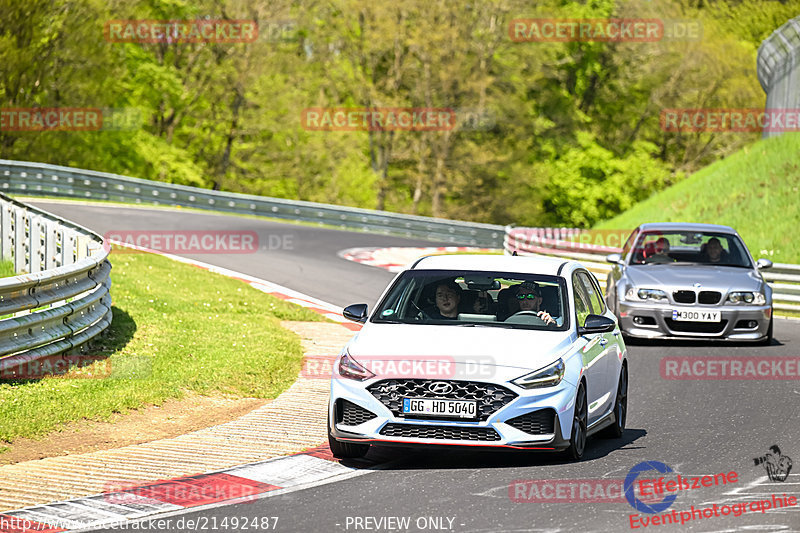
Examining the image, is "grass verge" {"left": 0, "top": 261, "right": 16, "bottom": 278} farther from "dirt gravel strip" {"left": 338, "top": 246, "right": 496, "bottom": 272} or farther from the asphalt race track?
"dirt gravel strip" {"left": 338, "top": 246, "right": 496, "bottom": 272}

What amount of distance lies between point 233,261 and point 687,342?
11.1 m

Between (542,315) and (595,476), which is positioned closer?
(595,476)

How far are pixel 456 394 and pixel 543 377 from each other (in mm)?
636

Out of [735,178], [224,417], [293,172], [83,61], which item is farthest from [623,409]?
[293,172]

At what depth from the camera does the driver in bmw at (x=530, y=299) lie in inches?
376

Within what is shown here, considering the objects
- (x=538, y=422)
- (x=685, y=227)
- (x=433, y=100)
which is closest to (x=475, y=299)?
(x=538, y=422)

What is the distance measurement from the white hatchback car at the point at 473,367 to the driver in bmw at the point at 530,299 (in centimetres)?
1

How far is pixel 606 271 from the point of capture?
993 inches

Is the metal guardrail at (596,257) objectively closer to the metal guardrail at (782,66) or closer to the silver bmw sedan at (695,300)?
the silver bmw sedan at (695,300)

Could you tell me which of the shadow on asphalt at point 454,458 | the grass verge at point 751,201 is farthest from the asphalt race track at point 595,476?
the grass verge at point 751,201

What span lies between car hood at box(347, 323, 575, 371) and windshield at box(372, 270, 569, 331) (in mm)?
280

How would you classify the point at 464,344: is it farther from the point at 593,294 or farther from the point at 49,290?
the point at 49,290

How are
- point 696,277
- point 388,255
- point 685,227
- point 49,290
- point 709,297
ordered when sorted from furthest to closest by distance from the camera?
point 388,255
point 685,227
point 696,277
point 709,297
point 49,290

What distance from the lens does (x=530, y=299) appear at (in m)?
9.65
